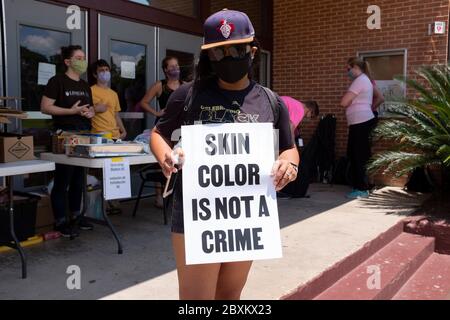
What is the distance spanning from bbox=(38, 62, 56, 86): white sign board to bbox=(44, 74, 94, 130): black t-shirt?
680 millimetres

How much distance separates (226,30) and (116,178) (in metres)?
2.46

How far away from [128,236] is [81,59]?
1.72 m

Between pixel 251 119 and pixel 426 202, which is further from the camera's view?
pixel 426 202

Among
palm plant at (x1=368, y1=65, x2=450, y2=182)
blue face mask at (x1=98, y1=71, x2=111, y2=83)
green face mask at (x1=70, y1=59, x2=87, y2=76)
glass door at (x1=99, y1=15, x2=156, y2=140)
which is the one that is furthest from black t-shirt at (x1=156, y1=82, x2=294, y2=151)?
palm plant at (x1=368, y1=65, x2=450, y2=182)

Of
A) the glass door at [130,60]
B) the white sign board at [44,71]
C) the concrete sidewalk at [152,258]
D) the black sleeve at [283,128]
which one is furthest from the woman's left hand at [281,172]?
the glass door at [130,60]

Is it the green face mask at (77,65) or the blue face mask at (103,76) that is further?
the blue face mask at (103,76)

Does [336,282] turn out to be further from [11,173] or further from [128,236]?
[11,173]

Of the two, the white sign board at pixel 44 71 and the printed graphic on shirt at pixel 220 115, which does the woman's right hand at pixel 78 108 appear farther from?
the printed graphic on shirt at pixel 220 115

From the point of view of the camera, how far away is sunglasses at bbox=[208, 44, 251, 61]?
192 centimetres

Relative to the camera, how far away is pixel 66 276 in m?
3.40

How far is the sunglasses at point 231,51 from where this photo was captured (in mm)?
1923

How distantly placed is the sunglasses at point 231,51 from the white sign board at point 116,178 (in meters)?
2.26

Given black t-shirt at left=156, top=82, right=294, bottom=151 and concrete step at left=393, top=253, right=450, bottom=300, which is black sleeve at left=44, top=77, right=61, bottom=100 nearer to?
black t-shirt at left=156, top=82, right=294, bottom=151

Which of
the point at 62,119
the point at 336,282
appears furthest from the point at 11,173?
the point at 336,282
